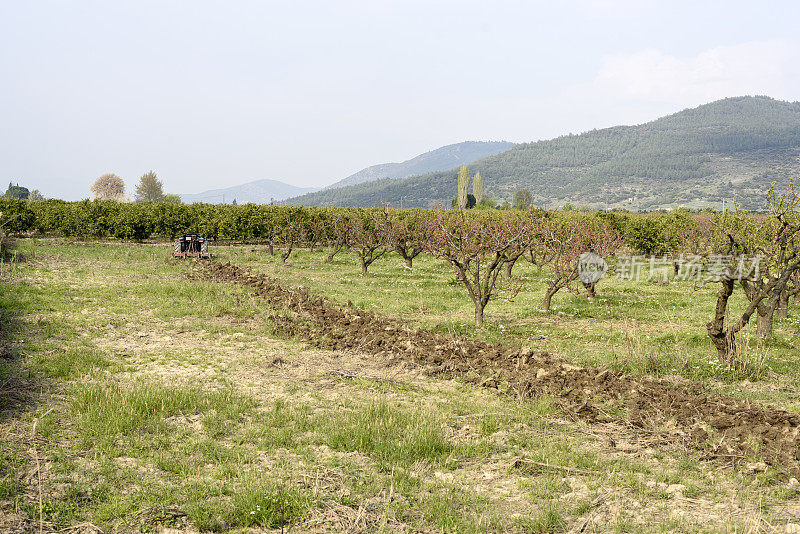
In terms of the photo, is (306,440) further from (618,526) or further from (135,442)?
(618,526)

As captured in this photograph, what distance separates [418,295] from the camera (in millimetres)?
17281

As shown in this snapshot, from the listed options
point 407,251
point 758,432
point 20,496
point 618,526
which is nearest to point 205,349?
point 20,496

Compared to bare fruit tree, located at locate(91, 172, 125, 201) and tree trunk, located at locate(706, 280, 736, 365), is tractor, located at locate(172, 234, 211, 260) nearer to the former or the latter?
tree trunk, located at locate(706, 280, 736, 365)

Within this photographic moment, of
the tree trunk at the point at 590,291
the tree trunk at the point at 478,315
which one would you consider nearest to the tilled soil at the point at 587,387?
the tree trunk at the point at 478,315

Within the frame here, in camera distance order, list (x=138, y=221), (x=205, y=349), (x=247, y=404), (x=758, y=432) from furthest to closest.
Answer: (x=138, y=221), (x=205, y=349), (x=247, y=404), (x=758, y=432)

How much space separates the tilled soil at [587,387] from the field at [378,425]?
3cm

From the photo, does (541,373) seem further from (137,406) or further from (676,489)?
(137,406)

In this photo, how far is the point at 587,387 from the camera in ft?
26.2

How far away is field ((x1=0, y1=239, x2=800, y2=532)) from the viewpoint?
15.2 ft

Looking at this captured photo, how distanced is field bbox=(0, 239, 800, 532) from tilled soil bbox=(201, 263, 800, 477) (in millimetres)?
35

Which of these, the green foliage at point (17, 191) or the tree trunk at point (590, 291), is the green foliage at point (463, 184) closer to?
the tree trunk at point (590, 291)

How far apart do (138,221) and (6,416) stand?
30.9m

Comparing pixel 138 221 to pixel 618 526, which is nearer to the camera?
pixel 618 526

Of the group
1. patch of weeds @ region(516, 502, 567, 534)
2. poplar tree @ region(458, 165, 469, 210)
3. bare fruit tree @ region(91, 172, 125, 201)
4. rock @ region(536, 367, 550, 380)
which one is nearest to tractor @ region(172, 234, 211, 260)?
rock @ region(536, 367, 550, 380)
